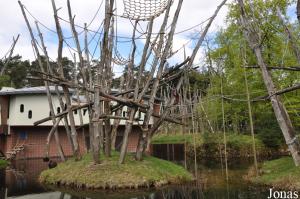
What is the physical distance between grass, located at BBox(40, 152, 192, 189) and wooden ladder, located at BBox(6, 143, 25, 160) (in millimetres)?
12615

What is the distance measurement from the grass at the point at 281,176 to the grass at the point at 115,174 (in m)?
2.88

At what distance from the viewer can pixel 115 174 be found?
469 inches

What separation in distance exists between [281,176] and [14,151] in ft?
66.1

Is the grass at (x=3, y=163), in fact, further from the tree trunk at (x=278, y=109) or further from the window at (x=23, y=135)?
the tree trunk at (x=278, y=109)

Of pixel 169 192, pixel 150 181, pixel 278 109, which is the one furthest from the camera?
pixel 278 109

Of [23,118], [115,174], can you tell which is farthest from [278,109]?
[23,118]

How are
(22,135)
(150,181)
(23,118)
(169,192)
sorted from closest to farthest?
(169,192), (150,181), (23,118), (22,135)

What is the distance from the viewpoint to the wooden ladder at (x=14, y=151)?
25156 millimetres

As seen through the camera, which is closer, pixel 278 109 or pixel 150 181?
pixel 150 181

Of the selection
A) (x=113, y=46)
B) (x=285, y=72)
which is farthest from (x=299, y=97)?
(x=113, y=46)

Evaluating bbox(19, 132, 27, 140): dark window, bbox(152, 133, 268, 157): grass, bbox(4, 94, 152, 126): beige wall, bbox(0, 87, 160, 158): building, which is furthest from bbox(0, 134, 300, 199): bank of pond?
bbox(19, 132, 27, 140): dark window

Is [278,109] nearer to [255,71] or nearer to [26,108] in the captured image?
[255,71]

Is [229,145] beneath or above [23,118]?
beneath

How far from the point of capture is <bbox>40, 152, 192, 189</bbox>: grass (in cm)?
1162
